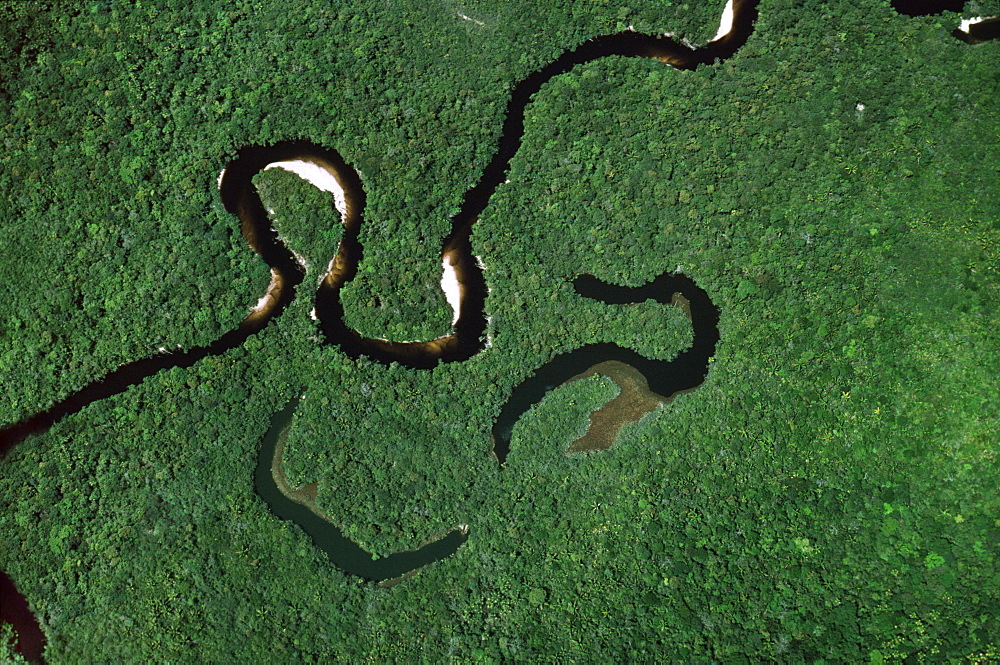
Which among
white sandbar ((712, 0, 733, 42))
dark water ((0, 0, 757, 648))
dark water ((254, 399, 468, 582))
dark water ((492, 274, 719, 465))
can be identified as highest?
white sandbar ((712, 0, 733, 42))

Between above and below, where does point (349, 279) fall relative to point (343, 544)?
above

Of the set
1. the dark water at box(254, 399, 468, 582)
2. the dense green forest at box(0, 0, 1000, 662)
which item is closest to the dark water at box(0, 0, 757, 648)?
the dark water at box(254, 399, 468, 582)

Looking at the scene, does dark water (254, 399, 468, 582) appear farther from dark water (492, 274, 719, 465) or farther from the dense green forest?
dark water (492, 274, 719, 465)

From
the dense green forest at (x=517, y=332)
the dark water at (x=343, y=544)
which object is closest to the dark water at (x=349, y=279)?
the dark water at (x=343, y=544)

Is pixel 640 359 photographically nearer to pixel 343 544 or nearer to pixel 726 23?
pixel 343 544

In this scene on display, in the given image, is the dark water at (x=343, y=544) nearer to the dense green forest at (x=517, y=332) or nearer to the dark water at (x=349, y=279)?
the dark water at (x=349, y=279)

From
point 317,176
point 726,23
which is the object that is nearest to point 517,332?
point 317,176

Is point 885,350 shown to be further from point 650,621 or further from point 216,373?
point 216,373

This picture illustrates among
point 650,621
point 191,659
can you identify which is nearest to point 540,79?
point 650,621
